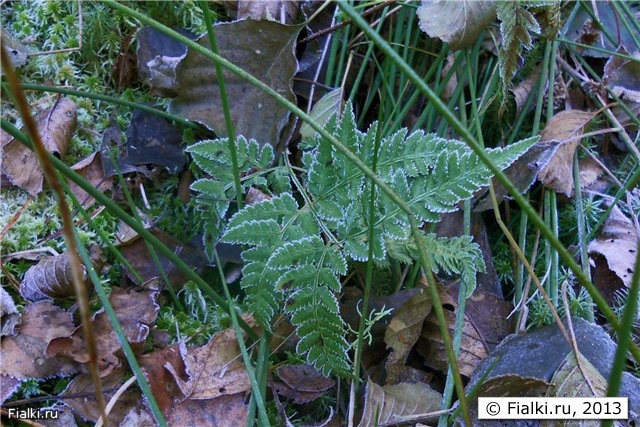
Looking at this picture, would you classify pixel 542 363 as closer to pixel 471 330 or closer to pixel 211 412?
pixel 471 330

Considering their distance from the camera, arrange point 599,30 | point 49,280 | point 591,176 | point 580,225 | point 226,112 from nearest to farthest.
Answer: point 226,112 → point 49,280 → point 580,225 → point 591,176 → point 599,30

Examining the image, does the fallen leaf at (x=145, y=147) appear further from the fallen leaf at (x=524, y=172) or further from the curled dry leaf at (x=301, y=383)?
the fallen leaf at (x=524, y=172)

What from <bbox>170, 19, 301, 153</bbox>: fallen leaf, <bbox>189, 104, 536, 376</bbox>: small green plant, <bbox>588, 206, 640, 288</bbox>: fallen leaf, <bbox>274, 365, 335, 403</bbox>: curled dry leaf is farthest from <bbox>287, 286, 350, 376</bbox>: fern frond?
<bbox>588, 206, 640, 288</bbox>: fallen leaf

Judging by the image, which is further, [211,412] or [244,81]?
[244,81]

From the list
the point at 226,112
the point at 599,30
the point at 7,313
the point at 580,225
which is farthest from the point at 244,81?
the point at 599,30

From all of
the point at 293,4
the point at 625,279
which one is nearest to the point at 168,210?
the point at 293,4

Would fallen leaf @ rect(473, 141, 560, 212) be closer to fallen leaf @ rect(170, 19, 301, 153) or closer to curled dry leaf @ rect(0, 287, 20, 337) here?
fallen leaf @ rect(170, 19, 301, 153)

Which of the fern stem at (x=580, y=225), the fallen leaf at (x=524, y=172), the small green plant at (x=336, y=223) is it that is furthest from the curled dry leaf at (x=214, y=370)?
the fern stem at (x=580, y=225)
